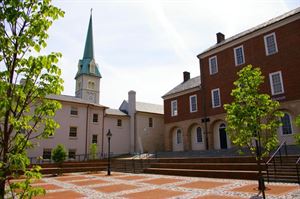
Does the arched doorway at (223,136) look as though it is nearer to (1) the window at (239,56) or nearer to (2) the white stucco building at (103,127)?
(1) the window at (239,56)

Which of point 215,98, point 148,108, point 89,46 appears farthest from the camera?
point 89,46

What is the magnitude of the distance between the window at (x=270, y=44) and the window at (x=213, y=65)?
612 cm

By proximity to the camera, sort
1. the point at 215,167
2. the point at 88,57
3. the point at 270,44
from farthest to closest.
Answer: the point at 88,57 → the point at 270,44 → the point at 215,167

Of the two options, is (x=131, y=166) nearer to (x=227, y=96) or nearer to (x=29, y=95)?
(x=227, y=96)

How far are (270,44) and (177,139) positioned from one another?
1738cm

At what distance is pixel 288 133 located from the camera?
2119 centimetres

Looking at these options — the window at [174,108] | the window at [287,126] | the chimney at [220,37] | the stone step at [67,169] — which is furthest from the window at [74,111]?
the window at [287,126]

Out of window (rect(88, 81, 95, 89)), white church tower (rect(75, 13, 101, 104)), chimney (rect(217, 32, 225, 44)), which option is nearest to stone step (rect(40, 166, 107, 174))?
chimney (rect(217, 32, 225, 44))

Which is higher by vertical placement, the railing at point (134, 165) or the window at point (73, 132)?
the window at point (73, 132)

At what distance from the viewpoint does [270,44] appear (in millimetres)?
23719

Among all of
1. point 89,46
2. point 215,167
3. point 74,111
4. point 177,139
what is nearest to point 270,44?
point 215,167

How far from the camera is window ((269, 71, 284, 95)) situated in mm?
22327

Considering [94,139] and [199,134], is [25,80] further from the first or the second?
[94,139]

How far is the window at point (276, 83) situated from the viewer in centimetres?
2233
